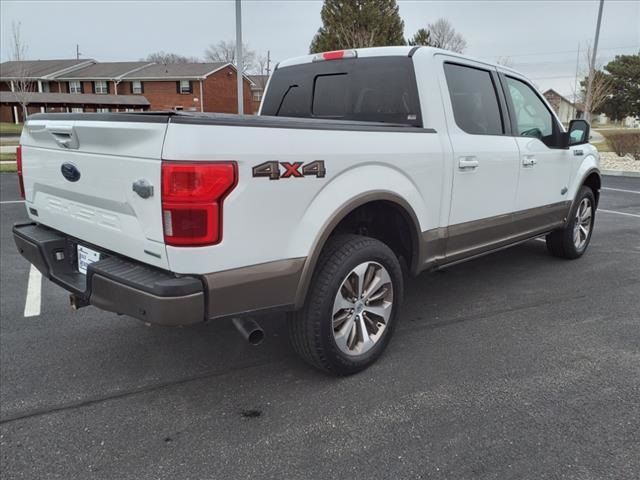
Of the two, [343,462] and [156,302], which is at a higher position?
[156,302]

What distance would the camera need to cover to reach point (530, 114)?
4.70m

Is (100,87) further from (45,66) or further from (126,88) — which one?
(45,66)

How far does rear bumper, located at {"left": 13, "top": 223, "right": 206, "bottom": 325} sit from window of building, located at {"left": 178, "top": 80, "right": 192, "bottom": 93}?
42.8 metres

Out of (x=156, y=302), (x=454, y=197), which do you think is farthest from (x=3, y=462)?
(x=454, y=197)

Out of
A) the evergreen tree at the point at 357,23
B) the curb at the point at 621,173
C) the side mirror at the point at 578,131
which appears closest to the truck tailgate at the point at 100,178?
the side mirror at the point at 578,131

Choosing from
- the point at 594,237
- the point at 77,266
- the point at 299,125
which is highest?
the point at 299,125

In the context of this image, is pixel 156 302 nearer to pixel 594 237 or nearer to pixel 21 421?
pixel 21 421

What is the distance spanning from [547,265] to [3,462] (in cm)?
505

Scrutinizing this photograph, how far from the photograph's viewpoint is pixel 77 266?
3.04 metres

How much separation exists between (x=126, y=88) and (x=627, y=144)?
132ft

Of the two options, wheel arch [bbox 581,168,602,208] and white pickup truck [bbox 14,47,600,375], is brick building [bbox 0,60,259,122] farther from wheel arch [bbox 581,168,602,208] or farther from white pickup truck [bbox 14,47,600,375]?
white pickup truck [bbox 14,47,600,375]

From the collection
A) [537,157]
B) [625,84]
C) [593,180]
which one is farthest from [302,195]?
[625,84]

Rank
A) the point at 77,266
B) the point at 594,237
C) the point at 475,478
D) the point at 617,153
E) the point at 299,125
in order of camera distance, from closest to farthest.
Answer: the point at 475,478 < the point at 299,125 < the point at 77,266 < the point at 594,237 < the point at 617,153

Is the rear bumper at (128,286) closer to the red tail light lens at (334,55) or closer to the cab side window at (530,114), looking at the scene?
the red tail light lens at (334,55)
